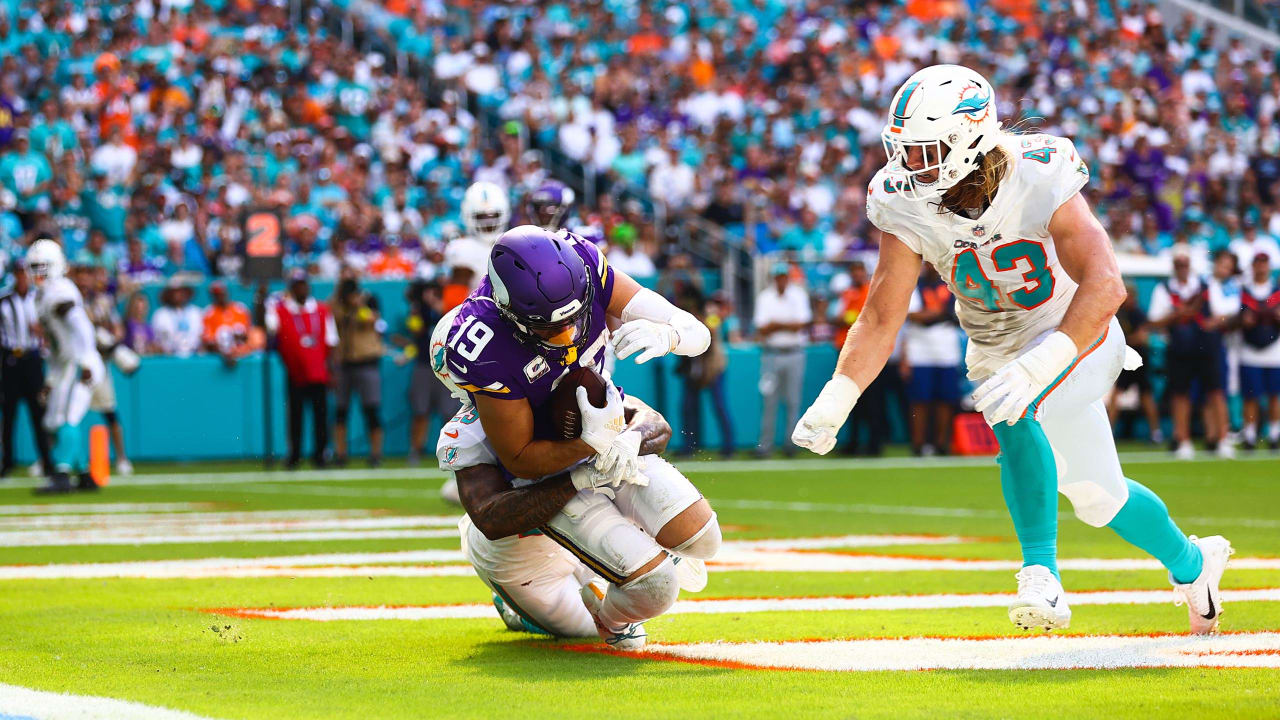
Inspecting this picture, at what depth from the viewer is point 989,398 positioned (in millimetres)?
4352

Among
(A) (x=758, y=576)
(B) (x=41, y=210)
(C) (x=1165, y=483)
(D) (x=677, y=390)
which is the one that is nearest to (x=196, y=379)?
(B) (x=41, y=210)

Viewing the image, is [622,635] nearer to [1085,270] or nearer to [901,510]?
[1085,270]

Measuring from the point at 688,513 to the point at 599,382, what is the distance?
1.54ft

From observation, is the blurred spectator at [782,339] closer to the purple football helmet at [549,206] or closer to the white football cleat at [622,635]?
the purple football helmet at [549,206]

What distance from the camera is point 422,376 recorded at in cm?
1551

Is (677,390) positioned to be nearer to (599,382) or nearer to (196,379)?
(196,379)

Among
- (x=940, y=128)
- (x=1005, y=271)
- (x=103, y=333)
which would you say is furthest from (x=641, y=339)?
(x=103, y=333)

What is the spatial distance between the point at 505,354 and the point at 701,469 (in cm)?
970

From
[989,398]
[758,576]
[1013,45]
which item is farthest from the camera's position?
[1013,45]

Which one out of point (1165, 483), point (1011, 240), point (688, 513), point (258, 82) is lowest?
point (1165, 483)

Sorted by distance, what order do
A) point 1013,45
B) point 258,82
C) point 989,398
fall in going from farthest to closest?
point 1013,45, point 258,82, point 989,398

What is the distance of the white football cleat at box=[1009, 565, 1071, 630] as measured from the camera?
4.54 m

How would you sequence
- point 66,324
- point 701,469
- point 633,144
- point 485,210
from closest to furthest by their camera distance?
point 485,210 → point 66,324 → point 701,469 → point 633,144

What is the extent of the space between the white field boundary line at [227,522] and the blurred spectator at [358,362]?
4.95m
